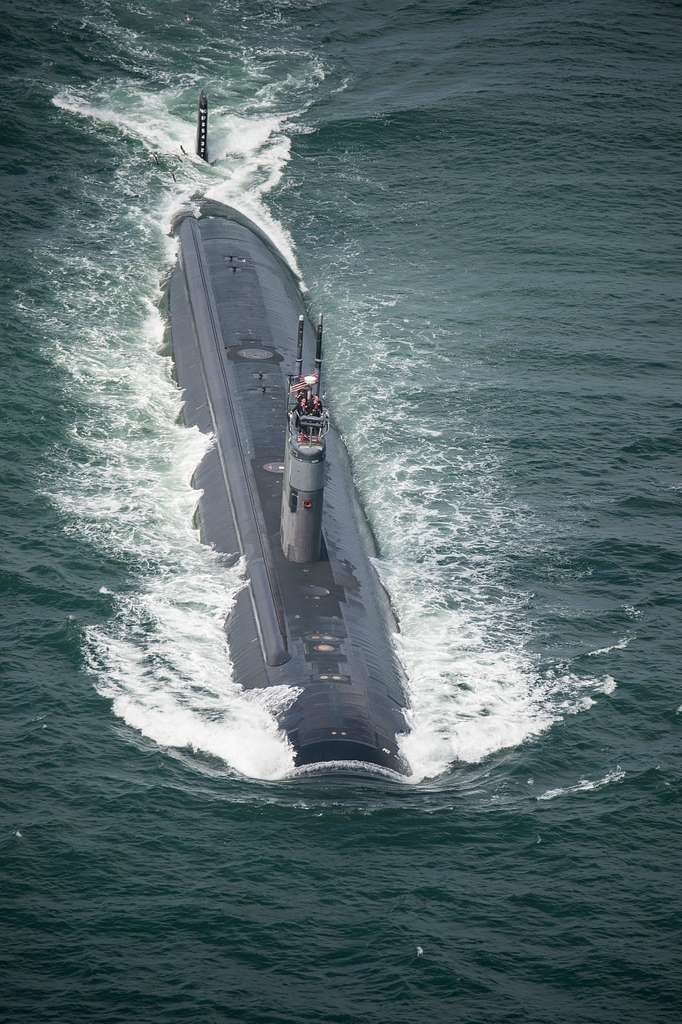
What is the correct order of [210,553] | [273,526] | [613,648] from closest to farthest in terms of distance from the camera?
[613,648], [273,526], [210,553]

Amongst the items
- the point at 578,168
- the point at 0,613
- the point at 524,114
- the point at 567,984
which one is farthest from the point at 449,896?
the point at 524,114

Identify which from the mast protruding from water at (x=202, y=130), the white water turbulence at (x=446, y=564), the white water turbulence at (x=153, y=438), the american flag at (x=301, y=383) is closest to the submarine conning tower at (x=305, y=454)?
the american flag at (x=301, y=383)

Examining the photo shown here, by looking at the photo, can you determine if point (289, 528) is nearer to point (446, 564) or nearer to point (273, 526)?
point (273, 526)

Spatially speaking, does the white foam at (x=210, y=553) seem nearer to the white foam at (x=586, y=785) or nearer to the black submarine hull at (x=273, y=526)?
the black submarine hull at (x=273, y=526)

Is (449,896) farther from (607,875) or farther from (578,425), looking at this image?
(578,425)

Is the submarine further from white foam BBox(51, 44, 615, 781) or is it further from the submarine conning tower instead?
white foam BBox(51, 44, 615, 781)

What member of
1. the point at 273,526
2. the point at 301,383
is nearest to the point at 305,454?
the point at 301,383

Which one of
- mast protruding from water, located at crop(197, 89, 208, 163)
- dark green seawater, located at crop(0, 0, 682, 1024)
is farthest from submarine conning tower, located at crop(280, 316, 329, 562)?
mast protruding from water, located at crop(197, 89, 208, 163)
